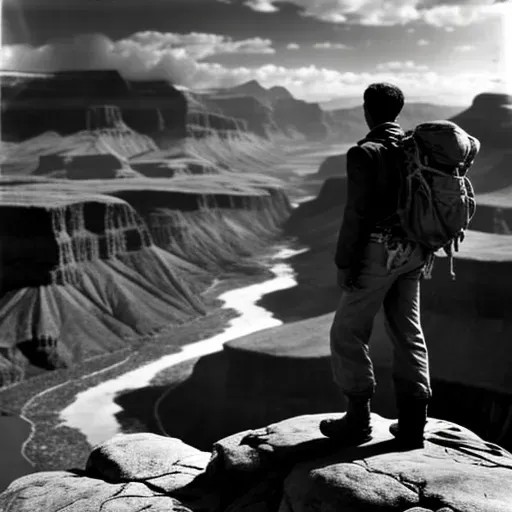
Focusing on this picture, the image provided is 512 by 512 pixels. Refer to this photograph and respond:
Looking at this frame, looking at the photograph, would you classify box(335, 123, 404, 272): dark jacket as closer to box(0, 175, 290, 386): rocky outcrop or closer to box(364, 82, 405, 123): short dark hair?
box(364, 82, 405, 123): short dark hair

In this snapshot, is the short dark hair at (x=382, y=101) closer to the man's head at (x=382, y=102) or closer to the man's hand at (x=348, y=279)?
the man's head at (x=382, y=102)

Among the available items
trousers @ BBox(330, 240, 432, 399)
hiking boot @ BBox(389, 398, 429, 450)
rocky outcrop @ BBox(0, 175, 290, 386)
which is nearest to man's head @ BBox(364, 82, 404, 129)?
trousers @ BBox(330, 240, 432, 399)

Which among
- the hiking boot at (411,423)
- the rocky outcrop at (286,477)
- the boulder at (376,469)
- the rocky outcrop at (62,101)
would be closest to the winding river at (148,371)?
the rocky outcrop at (286,477)

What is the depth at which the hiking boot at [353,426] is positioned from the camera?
9125 millimetres

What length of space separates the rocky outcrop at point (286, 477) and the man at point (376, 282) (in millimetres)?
456

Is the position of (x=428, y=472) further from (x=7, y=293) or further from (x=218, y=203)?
(x=218, y=203)

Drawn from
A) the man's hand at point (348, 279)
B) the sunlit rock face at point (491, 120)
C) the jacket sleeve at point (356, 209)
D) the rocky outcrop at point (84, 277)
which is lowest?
the rocky outcrop at point (84, 277)

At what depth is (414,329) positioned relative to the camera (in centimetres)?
901

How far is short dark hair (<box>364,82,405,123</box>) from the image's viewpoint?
28.4ft

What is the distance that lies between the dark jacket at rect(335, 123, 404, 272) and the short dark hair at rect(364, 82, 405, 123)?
0.38 meters

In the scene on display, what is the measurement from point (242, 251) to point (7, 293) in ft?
164

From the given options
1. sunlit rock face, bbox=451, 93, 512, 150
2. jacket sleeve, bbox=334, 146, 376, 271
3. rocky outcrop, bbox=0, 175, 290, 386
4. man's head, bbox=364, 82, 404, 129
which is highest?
sunlit rock face, bbox=451, 93, 512, 150

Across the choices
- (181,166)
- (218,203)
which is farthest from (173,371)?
(181,166)

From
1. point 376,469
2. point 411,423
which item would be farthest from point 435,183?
point 376,469
